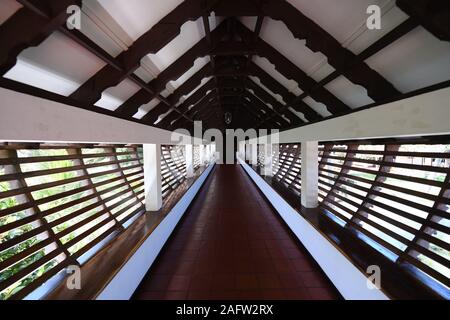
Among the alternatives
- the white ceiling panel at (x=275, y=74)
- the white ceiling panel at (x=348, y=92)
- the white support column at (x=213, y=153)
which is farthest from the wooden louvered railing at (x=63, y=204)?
the white support column at (x=213, y=153)

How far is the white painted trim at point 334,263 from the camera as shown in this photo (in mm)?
1794

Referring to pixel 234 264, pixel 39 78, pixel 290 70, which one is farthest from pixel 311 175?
pixel 39 78

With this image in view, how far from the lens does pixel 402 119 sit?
1.57m

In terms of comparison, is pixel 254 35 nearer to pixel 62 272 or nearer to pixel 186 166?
pixel 62 272

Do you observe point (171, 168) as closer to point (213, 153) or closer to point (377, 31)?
point (377, 31)

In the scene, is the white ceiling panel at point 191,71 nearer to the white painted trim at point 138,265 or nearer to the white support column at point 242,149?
the white painted trim at point 138,265

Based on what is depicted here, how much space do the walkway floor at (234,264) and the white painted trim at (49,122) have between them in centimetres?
188

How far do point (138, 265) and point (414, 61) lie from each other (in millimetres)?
3347

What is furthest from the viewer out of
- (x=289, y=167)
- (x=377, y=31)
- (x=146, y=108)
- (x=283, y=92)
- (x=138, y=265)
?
(x=289, y=167)

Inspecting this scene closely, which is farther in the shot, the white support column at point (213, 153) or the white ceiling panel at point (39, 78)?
the white support column at point (213, 153)
